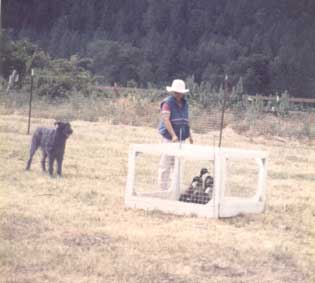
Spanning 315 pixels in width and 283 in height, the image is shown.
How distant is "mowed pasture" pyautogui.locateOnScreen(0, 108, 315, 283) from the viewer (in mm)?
3615

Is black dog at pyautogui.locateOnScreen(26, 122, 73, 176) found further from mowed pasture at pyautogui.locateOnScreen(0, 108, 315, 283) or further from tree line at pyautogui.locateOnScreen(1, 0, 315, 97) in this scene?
tree line at pyautogui.locateOnScreen(1, 0, 315, 97)

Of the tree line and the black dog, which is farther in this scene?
the black dog

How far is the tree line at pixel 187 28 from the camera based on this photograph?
13.6 ft

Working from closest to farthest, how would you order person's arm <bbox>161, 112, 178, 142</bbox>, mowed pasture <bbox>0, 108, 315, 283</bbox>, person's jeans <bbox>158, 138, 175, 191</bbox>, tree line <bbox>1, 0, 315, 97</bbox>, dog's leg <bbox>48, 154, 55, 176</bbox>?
mowed pasture <bbox>0, 108, 315, 283</bbox>, tree line <bbox>1, 0, 315, 97</bbox>, person's jeans <bbox>158, 138, 175, 191</bbox>, person's arm <bbox>161, 112, 178, 142</bbox>, dog's leg <bbox>48, 154, 55, 176</bbox>

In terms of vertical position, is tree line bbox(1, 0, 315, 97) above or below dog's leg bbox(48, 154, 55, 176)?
above

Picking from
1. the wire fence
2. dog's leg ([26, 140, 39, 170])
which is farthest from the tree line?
the wire fence

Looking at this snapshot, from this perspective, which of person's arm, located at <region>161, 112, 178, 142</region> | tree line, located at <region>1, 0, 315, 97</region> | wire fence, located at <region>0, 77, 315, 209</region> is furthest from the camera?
wire fence, located at <region>0, 77, 315, 209</region>

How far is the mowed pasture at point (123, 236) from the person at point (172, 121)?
43 cm

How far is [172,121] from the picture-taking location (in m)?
6.18

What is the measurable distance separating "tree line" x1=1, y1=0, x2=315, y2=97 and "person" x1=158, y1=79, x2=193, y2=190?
0.44 m

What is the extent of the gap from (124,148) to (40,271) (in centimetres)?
647

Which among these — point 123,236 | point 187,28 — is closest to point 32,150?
point 187,28

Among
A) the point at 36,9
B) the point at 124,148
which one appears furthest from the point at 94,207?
the point at 124,148

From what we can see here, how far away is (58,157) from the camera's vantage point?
7.13 meters
